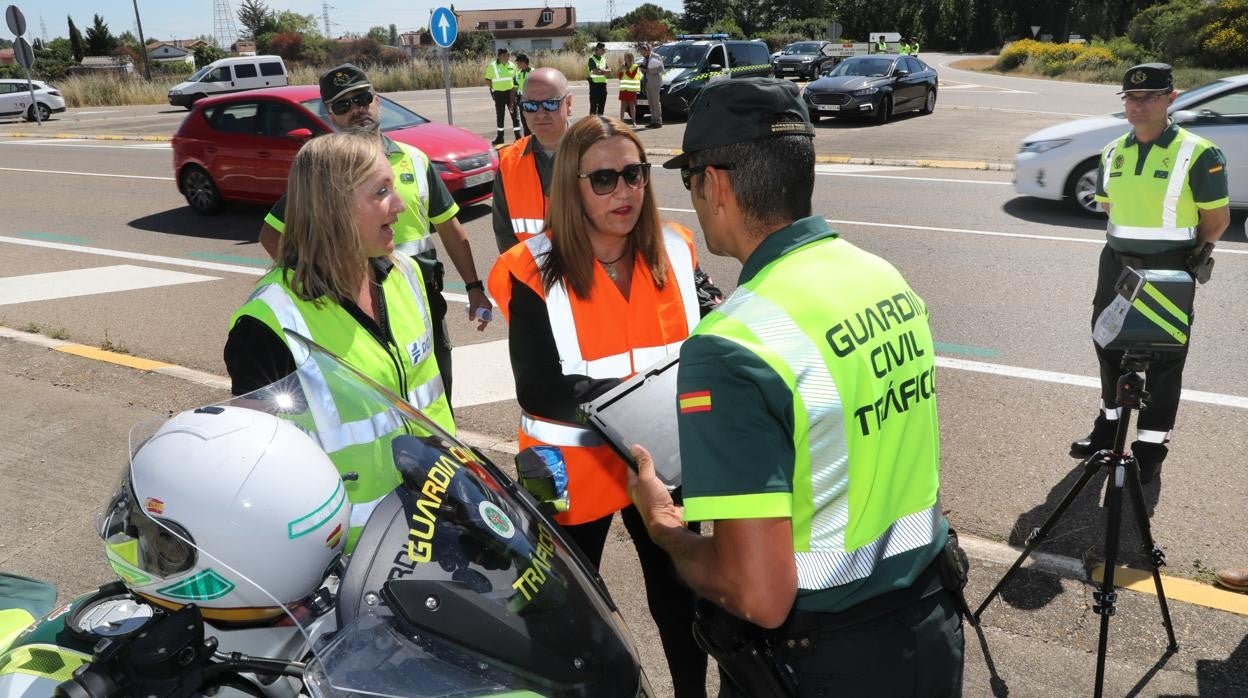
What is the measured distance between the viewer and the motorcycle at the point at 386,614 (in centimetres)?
147

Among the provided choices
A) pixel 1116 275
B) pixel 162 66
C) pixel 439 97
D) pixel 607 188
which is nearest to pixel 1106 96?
pixel 439 97

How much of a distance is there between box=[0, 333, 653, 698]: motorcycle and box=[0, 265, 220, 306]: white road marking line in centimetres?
787

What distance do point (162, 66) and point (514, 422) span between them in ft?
260

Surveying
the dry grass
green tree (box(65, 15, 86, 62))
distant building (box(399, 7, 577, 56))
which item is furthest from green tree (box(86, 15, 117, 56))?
the dry grass

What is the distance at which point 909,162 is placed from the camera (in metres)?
14.7

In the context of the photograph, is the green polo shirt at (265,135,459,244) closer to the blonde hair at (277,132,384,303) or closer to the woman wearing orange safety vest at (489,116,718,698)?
the blonde hair at (277,132,384,303)

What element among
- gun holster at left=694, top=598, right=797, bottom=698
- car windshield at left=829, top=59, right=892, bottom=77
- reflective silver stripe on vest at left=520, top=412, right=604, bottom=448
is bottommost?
gun holster at left=694, top=598, right=797, bottom=698

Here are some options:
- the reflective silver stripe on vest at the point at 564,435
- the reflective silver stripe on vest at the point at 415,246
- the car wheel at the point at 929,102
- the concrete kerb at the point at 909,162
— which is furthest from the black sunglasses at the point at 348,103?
the car wheel at the point at 929,102

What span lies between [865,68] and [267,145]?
13.5 meters

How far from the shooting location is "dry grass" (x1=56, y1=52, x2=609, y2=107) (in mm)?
38312

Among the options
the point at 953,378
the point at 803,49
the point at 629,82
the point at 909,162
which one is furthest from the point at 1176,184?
the point at 803,49

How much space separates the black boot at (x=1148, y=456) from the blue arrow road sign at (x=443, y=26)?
40.3ft

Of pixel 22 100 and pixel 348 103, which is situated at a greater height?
pixel 348 103

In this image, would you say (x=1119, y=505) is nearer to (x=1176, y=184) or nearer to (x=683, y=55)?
(x=1176, y=184)
